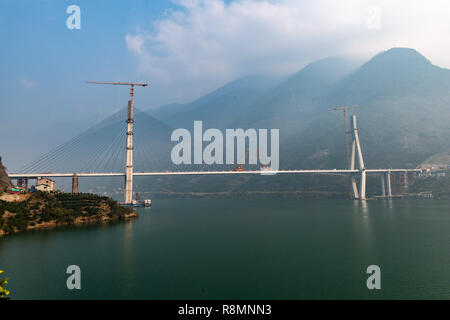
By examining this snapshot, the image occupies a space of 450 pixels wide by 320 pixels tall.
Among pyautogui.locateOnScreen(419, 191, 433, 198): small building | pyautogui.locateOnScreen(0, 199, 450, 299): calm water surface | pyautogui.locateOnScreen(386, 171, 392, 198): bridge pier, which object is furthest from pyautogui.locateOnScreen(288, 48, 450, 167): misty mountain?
pyautogui.locateOnScreen(0, 199, 450, 299): calm water surface

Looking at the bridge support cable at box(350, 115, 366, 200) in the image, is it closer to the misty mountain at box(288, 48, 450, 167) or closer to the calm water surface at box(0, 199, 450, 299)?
the misty mountain at box(288, 48, 450, 167)

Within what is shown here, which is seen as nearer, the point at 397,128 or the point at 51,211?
the point at 51,211

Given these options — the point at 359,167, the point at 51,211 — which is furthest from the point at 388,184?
the point at 51,211

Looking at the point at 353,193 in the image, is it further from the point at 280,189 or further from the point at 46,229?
the point at 46,229

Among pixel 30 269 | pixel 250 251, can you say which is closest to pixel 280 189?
pixel 250 251

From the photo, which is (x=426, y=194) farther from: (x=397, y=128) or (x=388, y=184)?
(x=397, y=128)

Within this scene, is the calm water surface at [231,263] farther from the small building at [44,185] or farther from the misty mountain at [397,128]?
the misty mountain at [397,128]
